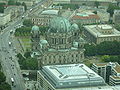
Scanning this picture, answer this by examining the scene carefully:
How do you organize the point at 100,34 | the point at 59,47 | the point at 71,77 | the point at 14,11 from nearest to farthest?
1. the point at 71,77
2. the point at 59,47
3. the point at 100,34
4. the point at 14,11

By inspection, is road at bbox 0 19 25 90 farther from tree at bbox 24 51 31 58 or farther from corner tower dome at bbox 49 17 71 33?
corner tower dome at bbox 49 17 71 33

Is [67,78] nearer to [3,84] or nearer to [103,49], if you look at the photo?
[3,84]

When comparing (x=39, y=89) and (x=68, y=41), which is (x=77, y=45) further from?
(x=39, y=89)

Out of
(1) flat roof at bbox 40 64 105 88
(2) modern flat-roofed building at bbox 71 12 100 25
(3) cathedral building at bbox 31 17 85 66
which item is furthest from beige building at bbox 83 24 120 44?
(1) flat roof at bbox 40 64 105 88

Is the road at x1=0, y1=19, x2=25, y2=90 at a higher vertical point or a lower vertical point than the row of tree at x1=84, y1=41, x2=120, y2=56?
lower

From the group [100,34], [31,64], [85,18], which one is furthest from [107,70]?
[85,18]

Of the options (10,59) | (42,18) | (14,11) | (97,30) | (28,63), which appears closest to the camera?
(28,63)
